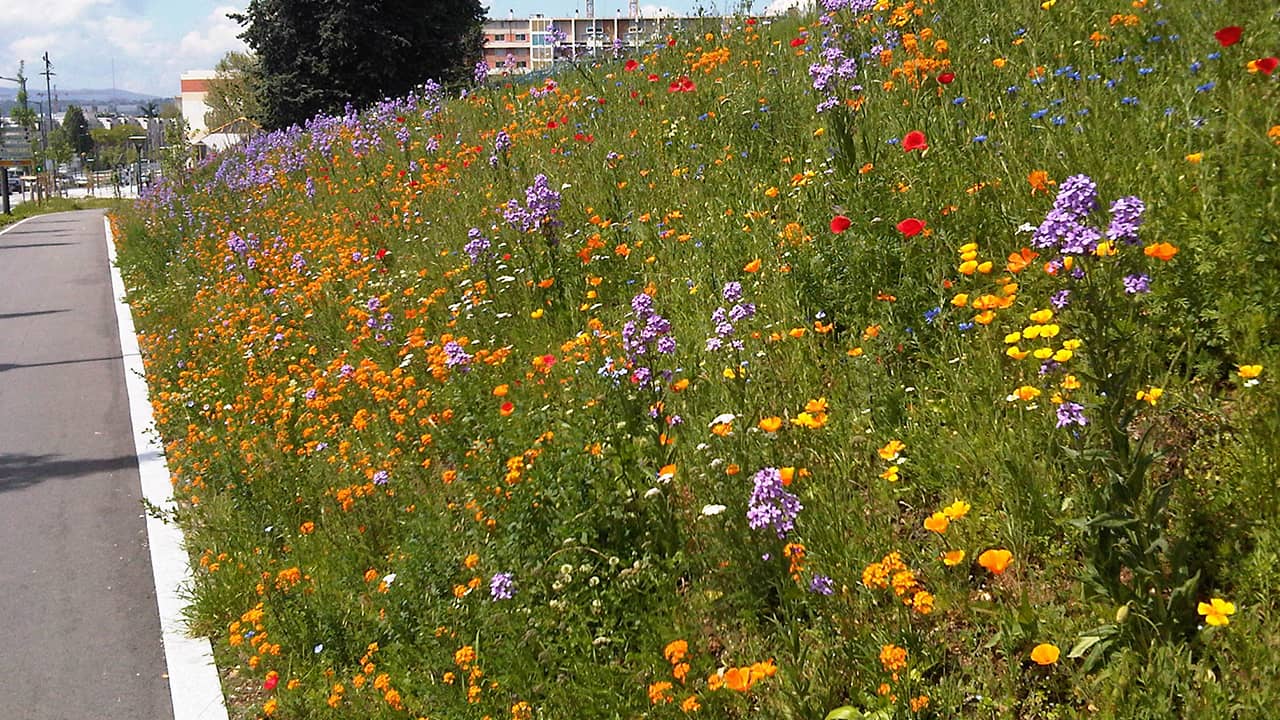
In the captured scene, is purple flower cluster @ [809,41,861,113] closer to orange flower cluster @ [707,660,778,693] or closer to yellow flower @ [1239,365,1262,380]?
yellow flower @ [1239,365,1262,380]

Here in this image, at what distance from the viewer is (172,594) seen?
5715mm

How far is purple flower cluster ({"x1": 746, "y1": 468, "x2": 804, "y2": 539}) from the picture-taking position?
306 centimetres

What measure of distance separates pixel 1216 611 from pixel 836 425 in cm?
167

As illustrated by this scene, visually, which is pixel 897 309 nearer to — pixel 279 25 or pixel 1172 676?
pixel 1172 676

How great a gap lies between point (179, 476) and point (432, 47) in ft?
72.6

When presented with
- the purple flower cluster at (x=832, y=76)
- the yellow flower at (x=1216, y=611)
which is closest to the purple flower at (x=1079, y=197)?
the yellow flower at (x=1216, y=611)

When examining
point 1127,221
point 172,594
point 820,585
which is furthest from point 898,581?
point 172,594

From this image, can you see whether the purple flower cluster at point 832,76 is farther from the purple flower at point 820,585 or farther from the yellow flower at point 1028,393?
the purple flower at point 820,585

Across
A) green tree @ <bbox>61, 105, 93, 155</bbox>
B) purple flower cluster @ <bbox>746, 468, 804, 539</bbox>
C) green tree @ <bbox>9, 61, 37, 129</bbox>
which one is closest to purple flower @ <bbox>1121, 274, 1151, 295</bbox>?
purple flower cluster @ <bbox>746, 468, 804, 539</bbox>

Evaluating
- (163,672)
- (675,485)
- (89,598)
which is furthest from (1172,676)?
(89,598)

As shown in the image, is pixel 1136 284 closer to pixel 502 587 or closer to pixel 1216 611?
pixel 1216 611

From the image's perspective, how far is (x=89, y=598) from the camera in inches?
229

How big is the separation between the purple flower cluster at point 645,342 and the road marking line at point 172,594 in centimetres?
248

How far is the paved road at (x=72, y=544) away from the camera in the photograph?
4.85 meters
